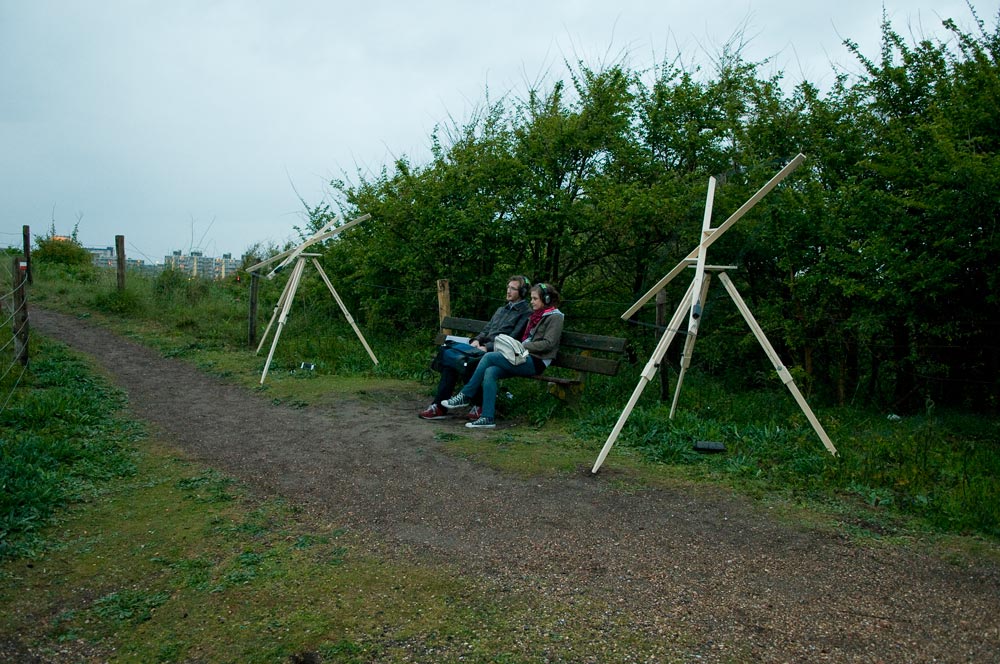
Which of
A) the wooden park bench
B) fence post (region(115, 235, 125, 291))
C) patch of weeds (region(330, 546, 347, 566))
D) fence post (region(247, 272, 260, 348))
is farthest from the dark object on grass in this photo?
fence post (region(115, 235, 125, 291))

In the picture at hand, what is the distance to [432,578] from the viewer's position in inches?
144

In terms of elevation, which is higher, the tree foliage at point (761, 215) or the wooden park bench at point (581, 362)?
the tree foliage at point (761, 215)

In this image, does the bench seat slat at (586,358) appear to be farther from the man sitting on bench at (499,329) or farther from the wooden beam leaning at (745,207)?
the wooden beam leaning at (745,207)

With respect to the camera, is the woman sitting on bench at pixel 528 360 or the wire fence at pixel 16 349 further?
the wire fence at pixel 16 349

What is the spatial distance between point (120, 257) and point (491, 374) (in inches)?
435

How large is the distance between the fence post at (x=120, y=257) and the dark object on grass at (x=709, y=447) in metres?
12.6

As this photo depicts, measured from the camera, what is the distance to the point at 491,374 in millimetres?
7047

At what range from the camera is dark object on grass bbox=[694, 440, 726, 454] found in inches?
227

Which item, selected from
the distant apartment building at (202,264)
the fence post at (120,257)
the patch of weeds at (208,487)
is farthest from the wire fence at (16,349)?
the distant apartment building at (202,264)

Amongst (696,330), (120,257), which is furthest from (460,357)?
(120,257)

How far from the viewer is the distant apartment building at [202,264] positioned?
627 inches

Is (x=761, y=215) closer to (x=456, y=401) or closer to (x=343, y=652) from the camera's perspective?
(x=456, y=401)

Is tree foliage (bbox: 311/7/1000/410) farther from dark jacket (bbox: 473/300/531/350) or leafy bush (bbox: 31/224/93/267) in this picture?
leafy bush (bbox: 31/224/93/267)

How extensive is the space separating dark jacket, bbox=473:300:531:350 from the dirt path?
142cm
